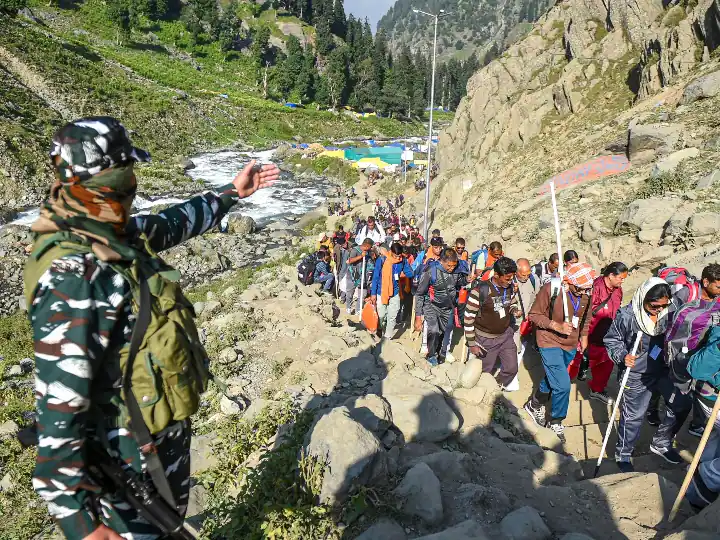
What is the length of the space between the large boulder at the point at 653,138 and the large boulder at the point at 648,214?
3.83 meters

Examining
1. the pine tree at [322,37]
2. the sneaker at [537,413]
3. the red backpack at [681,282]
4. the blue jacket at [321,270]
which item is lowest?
the sneaker at [537,413]

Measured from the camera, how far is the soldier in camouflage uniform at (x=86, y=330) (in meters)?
1.34

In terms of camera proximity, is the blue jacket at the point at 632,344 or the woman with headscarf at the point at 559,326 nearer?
the blue jacket at the point at 632,344

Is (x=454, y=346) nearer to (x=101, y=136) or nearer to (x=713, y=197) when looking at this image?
(x=713, y=197)

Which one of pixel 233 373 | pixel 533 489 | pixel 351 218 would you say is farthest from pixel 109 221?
pixel 351 218

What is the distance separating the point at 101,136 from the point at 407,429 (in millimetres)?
3604

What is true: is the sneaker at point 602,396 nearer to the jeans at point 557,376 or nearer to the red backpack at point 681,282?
the jeans at point 557,376

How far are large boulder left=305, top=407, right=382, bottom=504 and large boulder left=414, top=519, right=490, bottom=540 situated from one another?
2.07ft

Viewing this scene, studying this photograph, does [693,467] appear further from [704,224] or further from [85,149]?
[704,224]

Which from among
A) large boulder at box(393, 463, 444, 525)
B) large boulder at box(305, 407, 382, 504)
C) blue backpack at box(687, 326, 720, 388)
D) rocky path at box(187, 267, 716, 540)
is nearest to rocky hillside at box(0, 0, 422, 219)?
rocky path at box(187, 267, 716, 540)

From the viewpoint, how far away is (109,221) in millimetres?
1543

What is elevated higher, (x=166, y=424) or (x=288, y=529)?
(x=166, y=424)

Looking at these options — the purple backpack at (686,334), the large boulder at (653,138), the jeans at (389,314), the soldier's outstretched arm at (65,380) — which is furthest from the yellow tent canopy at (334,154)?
the soldier's outstretched arm at (65,380)

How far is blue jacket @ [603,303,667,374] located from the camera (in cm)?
436
